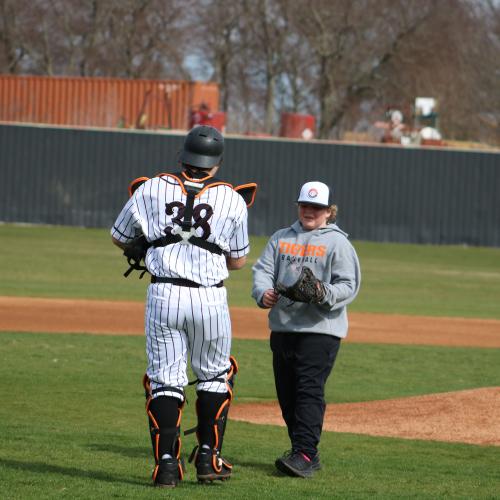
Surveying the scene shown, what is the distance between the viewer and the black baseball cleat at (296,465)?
625 centimetres

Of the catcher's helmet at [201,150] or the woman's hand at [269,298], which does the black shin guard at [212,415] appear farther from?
the catcher's helmet at [201,150]

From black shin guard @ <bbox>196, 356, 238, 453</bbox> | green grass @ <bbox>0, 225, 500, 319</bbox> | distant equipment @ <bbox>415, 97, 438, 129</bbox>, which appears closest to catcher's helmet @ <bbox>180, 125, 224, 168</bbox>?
black shin guard @ <bbox>196, 356, 238, 453</bbox>

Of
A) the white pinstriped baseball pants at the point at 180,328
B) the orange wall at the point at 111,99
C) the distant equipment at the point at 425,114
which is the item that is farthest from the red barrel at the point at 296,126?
the white pinstriped baseball pants at the point at 180,328

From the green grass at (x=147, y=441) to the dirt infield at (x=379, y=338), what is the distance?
1.46 feet

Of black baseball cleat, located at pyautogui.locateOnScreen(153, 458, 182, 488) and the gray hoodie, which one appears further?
the gray hoodie

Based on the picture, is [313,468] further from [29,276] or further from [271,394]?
[29,276]

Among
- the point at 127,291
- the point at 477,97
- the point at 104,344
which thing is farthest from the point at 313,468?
the point at 477,97

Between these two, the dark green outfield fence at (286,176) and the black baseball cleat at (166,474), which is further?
the dark green outfield fence at (286,176)

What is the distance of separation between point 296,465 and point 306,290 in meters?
0.95

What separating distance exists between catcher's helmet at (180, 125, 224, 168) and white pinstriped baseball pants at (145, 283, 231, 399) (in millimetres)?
631

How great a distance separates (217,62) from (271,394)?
42448mm

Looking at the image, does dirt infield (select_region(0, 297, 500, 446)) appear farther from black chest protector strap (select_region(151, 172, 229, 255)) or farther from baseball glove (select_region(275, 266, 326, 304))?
black chest protector strap (select_region(151, 172, 229, 255))

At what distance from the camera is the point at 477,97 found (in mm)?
48750

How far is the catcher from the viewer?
632cm
